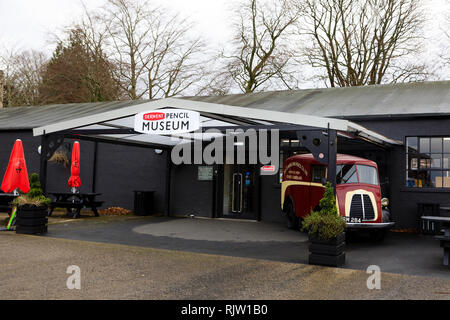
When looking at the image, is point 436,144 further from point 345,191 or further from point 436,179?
point 345,191

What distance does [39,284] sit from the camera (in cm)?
525

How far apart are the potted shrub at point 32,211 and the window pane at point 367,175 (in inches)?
274

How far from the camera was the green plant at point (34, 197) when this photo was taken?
919 cm

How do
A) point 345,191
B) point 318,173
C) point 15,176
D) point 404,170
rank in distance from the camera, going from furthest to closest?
1. point 404,170
2. point 318,173
3. point 15,176
4. point 345,191

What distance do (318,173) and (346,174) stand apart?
87 centimetres

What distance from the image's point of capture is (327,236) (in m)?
6.60

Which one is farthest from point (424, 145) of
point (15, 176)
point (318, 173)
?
point (15, 176)

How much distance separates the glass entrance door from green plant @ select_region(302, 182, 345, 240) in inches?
260

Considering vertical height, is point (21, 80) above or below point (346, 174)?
above

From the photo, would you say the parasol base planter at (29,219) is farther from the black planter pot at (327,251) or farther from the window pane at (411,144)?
the window pane at (411,144)

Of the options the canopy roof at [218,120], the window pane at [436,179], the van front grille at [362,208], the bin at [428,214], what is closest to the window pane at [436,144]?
the window pane at [436,179]

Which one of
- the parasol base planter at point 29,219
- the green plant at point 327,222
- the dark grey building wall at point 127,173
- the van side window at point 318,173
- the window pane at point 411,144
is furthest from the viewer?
the dark grey building wall at point 127,173
